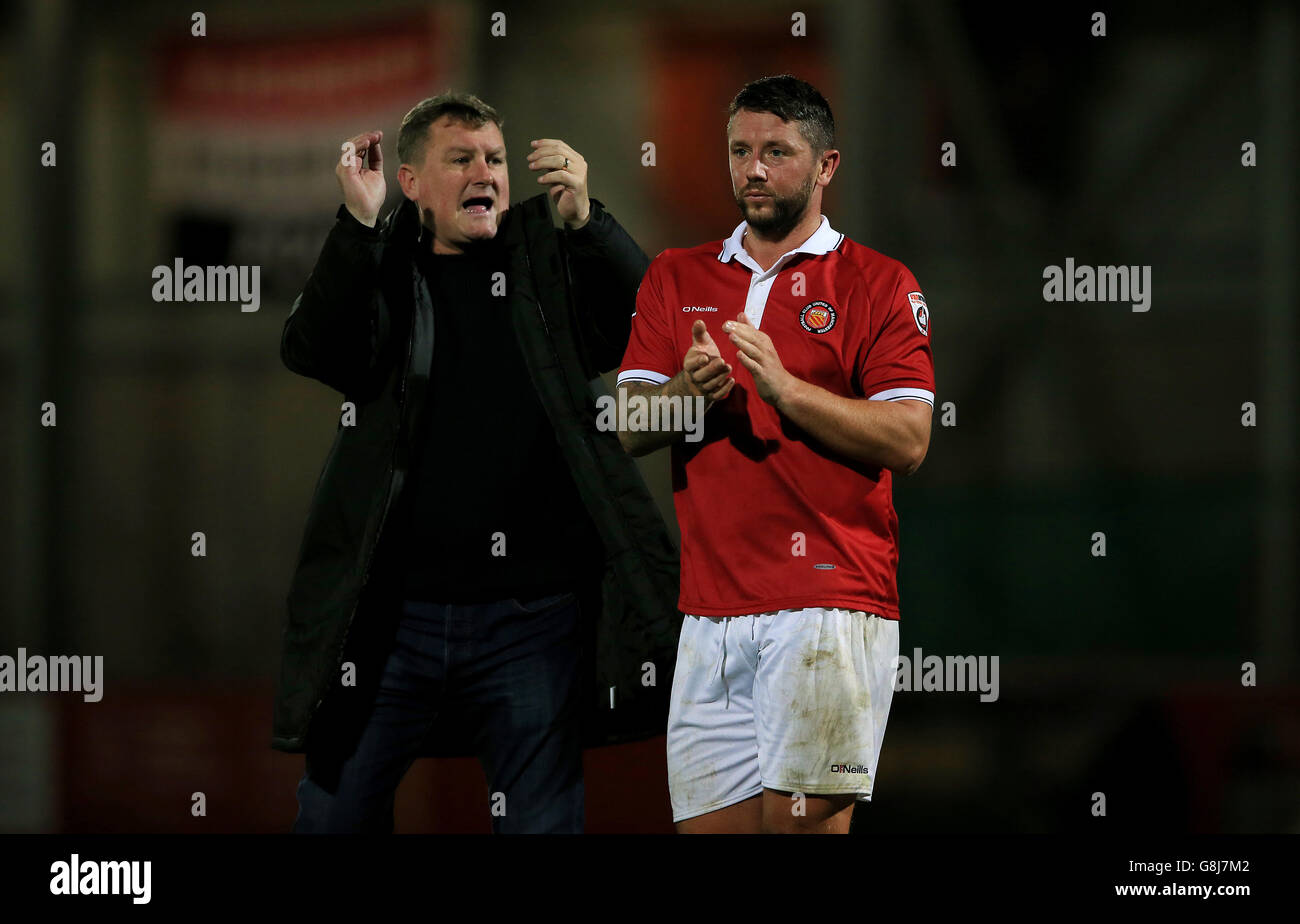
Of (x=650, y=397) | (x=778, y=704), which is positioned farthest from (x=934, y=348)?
(x=778, y=704)

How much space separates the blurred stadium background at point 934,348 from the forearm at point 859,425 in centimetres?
335

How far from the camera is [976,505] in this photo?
880 cm

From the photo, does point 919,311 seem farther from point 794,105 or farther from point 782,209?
point 794,105

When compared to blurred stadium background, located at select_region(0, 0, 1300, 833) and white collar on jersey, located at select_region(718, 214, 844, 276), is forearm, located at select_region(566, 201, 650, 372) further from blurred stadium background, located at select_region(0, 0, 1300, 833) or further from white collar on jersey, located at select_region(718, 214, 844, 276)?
blurred stadium background, located at select_region(0, 0, 1300, 833)

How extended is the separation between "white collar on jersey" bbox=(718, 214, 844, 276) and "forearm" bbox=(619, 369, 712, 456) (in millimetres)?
334

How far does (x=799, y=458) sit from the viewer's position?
3.26 m

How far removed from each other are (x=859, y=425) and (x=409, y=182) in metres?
1.40

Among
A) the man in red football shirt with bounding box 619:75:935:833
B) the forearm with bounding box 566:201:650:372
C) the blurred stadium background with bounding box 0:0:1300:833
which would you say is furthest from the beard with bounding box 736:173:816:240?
the blurred stadium background with bounding box 0:0:1300:833

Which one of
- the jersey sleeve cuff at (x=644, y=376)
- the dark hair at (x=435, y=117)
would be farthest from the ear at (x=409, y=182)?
the jersey sleeve cuff at (x=644, y=376)

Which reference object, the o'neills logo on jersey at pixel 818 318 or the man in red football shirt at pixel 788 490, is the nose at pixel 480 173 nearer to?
the man in red football shirt at pixel 788 490

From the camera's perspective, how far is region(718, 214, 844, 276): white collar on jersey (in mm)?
3381

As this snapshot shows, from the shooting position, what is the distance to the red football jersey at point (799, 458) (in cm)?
322
